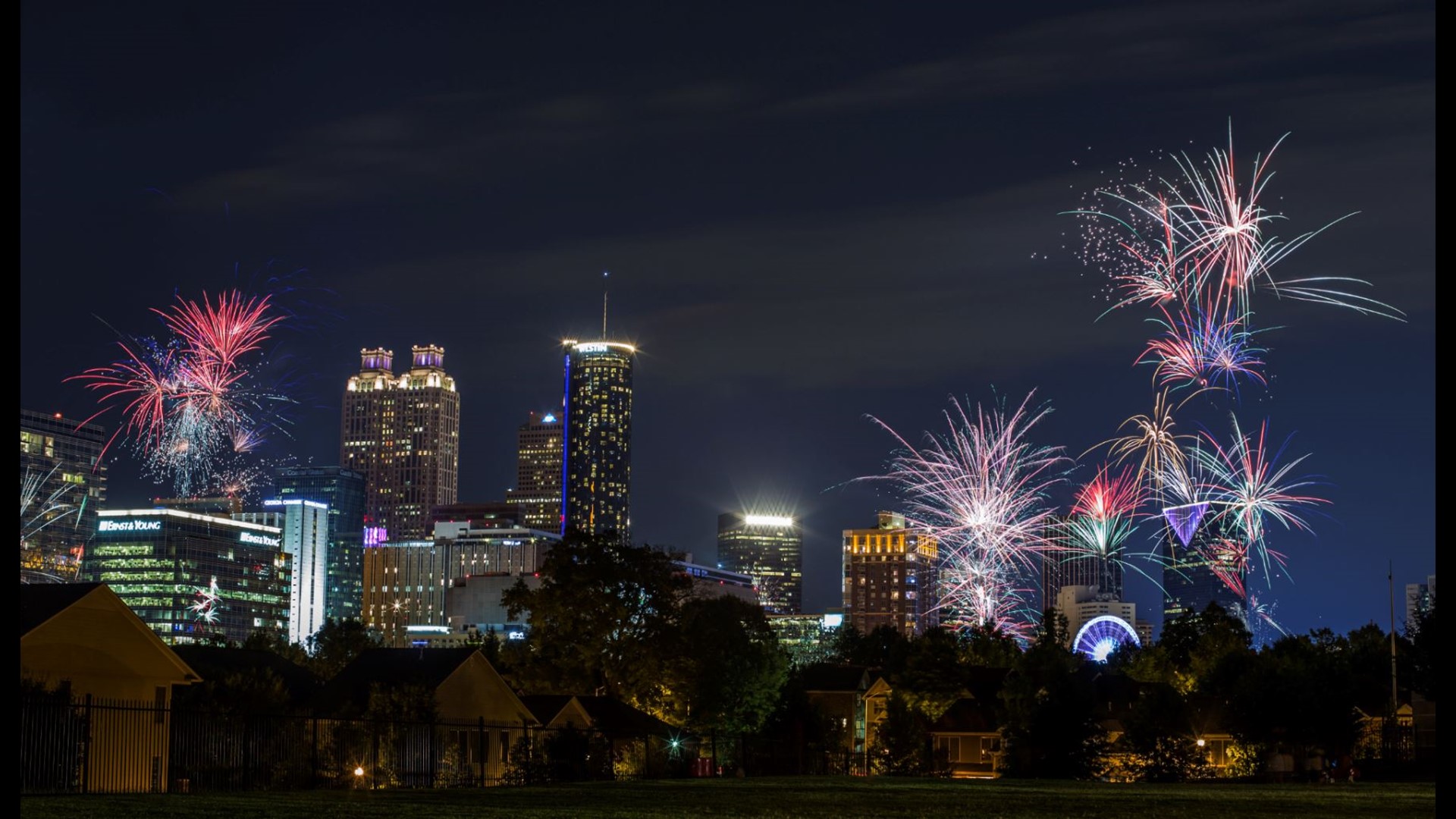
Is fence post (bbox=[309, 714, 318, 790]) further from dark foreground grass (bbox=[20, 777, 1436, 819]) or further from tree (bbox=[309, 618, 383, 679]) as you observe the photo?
tree (bbox=[309, 618, 383, 679])

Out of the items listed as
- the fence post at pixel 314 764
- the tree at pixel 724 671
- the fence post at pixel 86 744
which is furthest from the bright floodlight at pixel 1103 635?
the fence post at pixel 86 744

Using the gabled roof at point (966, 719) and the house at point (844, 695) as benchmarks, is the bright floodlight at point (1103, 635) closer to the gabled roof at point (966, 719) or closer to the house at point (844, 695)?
the house at point (844, 695)

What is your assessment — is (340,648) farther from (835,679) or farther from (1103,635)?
(1103,635)

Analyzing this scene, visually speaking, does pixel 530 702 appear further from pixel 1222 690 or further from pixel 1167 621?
pixel 1167 621

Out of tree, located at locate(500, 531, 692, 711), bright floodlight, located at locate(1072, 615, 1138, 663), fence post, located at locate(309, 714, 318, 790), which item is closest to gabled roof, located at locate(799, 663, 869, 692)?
tree, located at locate(500, 531, 692, 711)

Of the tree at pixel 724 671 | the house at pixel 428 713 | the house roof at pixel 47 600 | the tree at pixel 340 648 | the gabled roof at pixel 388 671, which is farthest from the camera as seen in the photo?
the tree at pixel 340 648

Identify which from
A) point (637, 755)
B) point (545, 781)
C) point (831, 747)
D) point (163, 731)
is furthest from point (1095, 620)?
point (163, 731)
